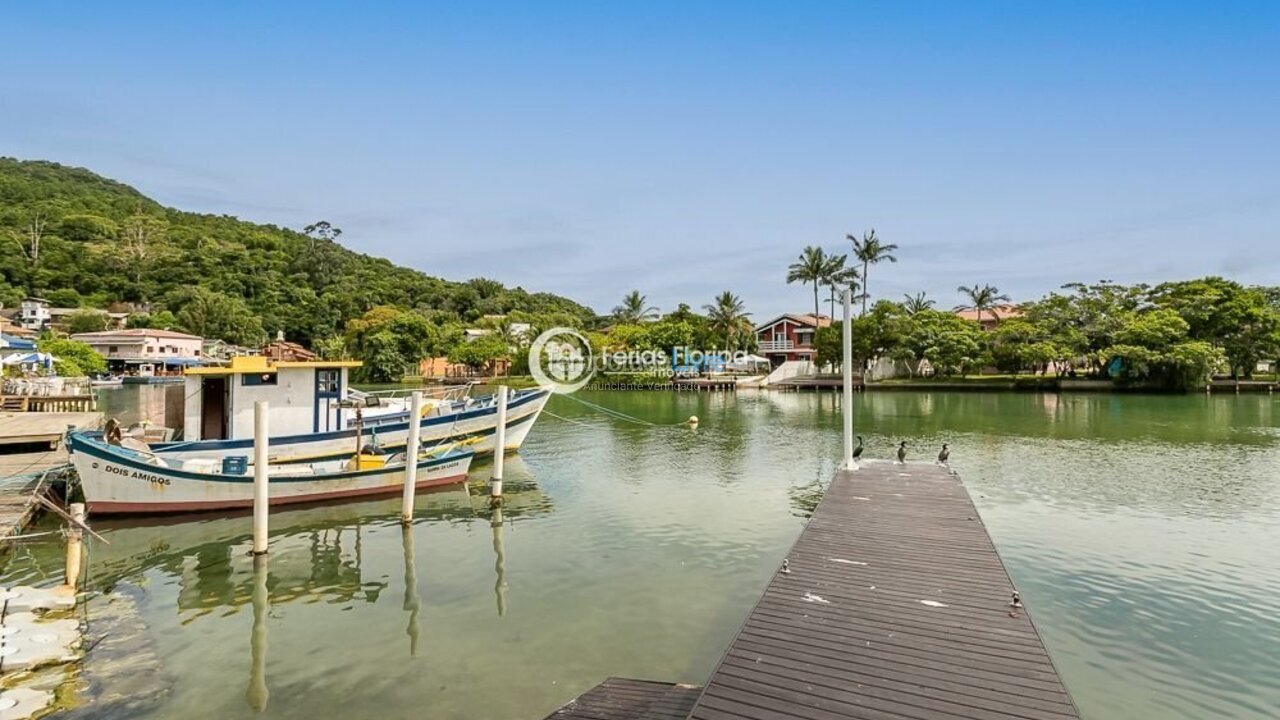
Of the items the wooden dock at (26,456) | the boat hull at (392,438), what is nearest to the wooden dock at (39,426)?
the wooden dock at (26,456)

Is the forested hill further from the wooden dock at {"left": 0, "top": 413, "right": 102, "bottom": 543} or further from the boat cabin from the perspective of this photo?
the boat cabin

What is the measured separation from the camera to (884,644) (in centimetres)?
586

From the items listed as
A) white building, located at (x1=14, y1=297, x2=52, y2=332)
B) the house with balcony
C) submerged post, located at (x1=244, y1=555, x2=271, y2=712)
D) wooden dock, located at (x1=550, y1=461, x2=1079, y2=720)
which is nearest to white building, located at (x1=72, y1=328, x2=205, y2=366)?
white building, located at (x1=14, y1=297, x2=52, y2=332)

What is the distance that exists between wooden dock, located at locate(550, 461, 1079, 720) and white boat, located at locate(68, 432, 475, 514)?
36.5 ft

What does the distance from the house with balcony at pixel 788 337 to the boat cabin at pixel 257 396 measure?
2410 inches

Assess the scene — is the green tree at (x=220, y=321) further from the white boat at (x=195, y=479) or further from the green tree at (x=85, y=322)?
the white boat at (x=195, y=479)

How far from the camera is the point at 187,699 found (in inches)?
277

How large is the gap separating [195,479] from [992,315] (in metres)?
81.6

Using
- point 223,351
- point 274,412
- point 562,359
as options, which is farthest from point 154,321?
point 274,412

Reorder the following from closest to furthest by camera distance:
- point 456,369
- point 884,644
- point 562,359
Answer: point 884,644
point 562,359
point 456,369

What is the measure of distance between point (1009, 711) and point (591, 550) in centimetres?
863

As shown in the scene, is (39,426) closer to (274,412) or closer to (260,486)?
(274,412)

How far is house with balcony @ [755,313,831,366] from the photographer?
75.1 m

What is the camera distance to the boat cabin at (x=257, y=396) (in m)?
16.9
